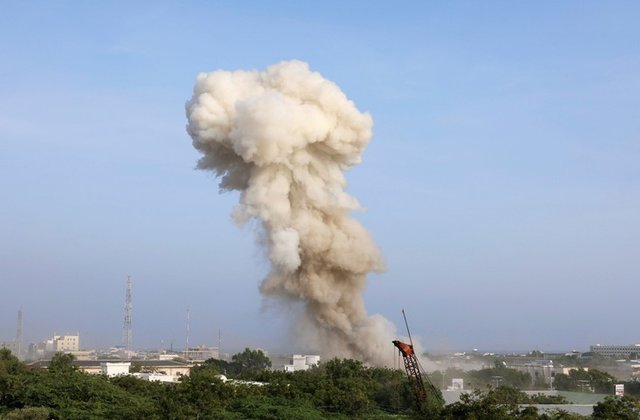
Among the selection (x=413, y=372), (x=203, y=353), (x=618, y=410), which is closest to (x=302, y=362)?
(x=413, y=372)

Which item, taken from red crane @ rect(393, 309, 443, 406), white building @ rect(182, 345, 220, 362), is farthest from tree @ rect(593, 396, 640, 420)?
white building @ rect(182, 345, 220, 362)

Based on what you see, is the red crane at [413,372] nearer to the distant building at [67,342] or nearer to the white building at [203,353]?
the white building at [203,353]

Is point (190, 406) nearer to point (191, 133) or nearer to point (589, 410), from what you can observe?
point (191, 133)

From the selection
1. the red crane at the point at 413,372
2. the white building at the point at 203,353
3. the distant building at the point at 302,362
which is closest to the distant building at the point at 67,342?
the white building at the point at 203,353

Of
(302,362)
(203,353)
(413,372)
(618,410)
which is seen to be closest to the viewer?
(618,410)

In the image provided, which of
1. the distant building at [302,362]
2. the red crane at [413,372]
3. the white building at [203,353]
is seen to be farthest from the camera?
the white building at [203,353]

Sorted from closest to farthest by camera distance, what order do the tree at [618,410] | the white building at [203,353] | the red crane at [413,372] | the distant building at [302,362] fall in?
the tree at [618,410], the red crane at [413,372], the distant building at [302,362], the white building at [203,353]

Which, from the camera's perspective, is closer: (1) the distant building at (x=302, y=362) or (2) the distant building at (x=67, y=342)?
(1) the distant building at (x=302, y=362)

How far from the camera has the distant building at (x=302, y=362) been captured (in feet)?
229

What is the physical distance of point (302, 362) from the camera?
250 feet

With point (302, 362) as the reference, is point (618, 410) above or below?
below

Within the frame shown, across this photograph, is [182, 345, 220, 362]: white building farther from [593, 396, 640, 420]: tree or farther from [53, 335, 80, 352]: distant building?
[593, 396, 640, 420]: tree

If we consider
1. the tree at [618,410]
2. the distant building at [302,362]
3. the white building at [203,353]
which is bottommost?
the tree at [618,410]

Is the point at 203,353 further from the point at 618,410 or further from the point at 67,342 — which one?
the point at 618,410
